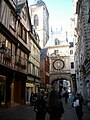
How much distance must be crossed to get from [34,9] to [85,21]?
65.3 meters

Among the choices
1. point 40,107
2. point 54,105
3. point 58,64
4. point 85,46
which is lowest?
point 40,107

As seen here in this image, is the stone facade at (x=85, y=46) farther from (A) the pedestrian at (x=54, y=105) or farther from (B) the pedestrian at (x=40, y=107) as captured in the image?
(A) the pedestrian at (x=54, y=105)

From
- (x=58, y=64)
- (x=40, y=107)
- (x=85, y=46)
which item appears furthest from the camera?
(x=58, y=64)

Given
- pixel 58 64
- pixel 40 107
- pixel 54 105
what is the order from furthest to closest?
pixel 58 64, pixel 40 107, pixel 54 105

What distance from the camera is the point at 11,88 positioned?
72.9 feet

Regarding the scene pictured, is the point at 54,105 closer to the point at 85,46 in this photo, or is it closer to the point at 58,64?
the point at 85,46

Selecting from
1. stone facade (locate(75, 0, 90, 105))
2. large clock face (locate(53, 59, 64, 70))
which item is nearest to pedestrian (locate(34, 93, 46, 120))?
stone facade (locate(75, 0, 90, 105))

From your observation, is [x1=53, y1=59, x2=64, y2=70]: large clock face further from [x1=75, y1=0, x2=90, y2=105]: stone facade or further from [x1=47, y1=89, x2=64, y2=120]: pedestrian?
[x1=47, y1=89, x2=64, y2=120]: pedestrian

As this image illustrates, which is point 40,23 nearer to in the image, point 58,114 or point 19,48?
point 19,48

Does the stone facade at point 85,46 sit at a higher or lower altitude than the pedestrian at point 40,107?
higher

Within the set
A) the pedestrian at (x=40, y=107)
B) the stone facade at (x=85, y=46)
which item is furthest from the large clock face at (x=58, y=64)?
the pedestrian at (x=40, y=107)

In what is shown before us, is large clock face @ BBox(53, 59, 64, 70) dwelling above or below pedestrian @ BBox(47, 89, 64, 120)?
above

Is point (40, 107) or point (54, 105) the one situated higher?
point (54, 105)

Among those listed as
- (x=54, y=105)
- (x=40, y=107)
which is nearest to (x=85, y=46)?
(x=40, y=107)
